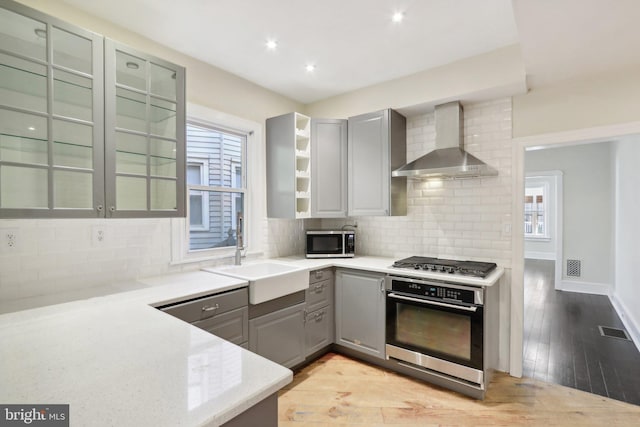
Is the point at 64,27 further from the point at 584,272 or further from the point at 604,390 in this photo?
the point at 584,272

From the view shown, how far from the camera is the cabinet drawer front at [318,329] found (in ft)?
9.43

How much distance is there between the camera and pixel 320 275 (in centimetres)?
302

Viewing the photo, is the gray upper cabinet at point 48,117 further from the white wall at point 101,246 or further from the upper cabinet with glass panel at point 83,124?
the white wall at point 101,246

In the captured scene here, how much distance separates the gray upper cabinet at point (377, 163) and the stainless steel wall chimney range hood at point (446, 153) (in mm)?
179

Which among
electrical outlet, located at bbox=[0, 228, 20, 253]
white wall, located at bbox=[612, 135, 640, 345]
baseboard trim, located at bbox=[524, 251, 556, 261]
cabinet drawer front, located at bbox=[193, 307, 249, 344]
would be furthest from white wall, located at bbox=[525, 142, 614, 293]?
electrical outlet, located at bbox=[0, 228, 20, 253]

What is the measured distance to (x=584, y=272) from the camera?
5.37 metres

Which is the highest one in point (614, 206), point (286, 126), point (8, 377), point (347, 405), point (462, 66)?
point (462, 66)

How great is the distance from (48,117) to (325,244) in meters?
2.48

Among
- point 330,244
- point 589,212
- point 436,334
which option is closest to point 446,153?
point 330,244

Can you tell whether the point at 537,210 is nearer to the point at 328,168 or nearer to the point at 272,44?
the point at 328,168

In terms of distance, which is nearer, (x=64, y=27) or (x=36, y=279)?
(x=64, y=27)

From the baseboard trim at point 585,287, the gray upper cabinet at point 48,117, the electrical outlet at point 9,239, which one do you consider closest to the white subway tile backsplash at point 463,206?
the gray upper cabinet at point 48,117

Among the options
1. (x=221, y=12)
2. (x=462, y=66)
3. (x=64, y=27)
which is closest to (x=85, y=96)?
(x=64, y=27)

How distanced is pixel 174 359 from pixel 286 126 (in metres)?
2.62
